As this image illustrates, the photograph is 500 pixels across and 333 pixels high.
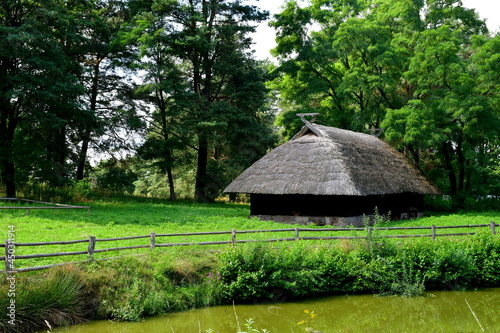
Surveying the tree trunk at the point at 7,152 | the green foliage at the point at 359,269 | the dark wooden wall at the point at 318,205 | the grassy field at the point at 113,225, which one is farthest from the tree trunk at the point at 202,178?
the green foliage at the point at 359,269

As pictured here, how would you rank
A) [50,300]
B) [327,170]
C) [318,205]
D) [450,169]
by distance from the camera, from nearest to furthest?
[50,300] < [327,170] < [318,205] < [450,169]

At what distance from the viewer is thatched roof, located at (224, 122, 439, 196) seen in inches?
786

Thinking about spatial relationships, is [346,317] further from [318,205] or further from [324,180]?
[318,205]

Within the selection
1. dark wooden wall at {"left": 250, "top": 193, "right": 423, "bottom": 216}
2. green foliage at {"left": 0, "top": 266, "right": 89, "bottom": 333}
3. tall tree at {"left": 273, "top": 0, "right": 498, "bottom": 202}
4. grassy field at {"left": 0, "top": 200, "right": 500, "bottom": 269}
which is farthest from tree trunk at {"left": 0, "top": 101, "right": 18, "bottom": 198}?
tall tree at {"left": 273, "top": 0, "right": 498, "bottom": 202}

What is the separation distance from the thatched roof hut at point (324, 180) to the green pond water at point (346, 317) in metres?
7.08

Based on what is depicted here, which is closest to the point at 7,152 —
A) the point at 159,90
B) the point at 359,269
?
the point at 159,90

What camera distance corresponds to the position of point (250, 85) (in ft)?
109

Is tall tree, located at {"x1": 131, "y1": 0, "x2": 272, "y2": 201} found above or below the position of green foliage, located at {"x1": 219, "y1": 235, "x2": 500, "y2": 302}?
above

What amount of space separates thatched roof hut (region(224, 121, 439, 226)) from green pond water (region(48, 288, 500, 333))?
23.2 ft

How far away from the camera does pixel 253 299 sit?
12.0 meters

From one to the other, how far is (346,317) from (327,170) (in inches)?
399

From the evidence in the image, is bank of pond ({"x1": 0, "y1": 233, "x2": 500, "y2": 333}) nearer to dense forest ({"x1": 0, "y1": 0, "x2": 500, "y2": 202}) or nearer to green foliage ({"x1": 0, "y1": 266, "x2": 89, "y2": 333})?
green foliage ({"x1": 0, "y1": 266, "x2": 89, "y2": 333})

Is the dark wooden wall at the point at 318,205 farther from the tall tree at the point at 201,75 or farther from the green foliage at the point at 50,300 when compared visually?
the green foliage at the point at 50,300

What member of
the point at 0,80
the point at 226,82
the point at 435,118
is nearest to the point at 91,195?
the point at 0,80
